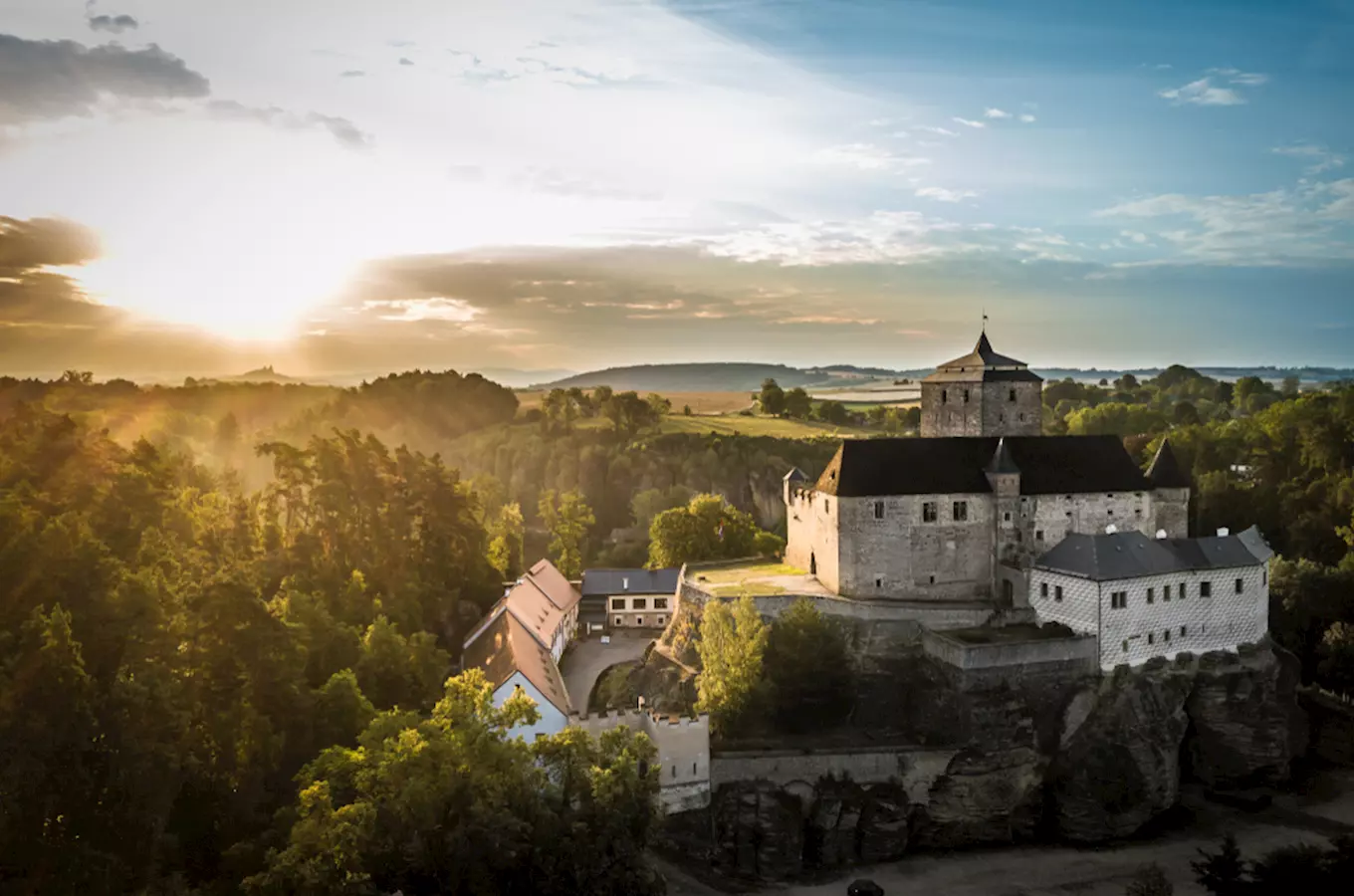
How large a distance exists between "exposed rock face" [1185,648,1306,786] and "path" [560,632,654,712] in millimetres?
24653

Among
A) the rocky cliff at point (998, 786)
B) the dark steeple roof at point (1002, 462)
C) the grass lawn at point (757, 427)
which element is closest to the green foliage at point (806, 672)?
the rocky cliff at point (998, 786)

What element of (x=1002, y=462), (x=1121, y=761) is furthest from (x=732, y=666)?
(x=1002, y=462)

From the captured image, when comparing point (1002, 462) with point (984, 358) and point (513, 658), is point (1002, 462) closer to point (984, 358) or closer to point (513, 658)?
point (984, 358)

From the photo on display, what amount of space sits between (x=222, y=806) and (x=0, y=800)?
19.7 feet

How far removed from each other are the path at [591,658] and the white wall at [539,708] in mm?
6274

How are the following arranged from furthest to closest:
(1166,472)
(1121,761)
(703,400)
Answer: (703,400) < (1166,472) < (1121,761)

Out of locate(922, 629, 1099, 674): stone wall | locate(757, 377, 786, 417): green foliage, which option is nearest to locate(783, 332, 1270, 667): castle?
locate(922, 629, 1099, 674): stone wall

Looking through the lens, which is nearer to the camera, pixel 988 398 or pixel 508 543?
pixel 988 398

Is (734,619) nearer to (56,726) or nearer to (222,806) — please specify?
(222,806)

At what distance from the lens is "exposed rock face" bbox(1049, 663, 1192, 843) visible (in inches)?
1564

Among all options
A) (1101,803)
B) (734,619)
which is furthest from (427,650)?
(1101,803)

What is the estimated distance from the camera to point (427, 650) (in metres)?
35.9

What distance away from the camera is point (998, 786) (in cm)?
3994

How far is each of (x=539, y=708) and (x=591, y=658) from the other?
15.1 meters
